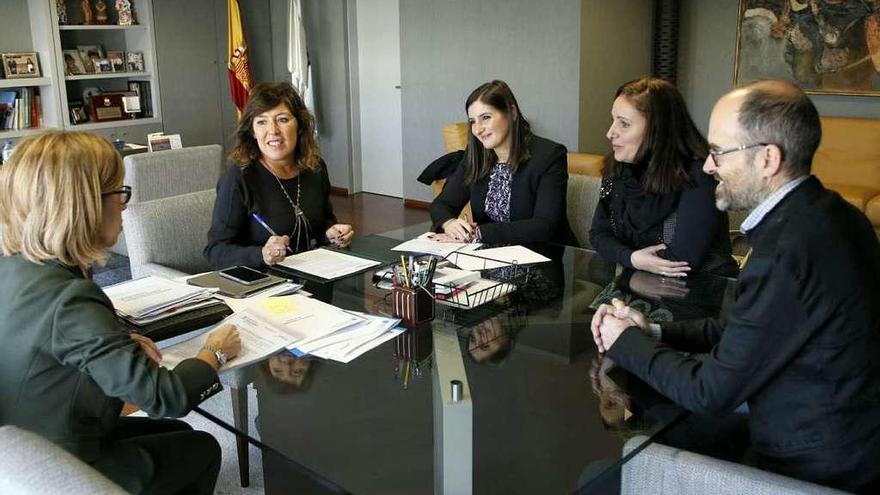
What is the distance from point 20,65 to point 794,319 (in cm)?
610

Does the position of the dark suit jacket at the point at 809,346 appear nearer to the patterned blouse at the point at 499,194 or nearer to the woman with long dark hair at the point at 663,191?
the woman with long dark hair at the point at 663,191

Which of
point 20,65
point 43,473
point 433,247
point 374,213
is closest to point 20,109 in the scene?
point 20,65

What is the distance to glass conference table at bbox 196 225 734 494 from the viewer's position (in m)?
1.40

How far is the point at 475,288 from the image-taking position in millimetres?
2178

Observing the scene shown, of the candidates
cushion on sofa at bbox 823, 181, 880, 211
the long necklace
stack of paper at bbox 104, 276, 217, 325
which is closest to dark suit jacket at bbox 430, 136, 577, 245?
the long necklace

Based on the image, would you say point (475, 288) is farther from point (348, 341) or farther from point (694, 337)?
point (694, 337)

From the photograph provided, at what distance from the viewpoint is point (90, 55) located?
6.44 metres

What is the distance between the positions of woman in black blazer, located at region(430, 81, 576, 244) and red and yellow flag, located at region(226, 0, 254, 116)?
4630 millimetres

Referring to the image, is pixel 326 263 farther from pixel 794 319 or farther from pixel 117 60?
pixel 117 60

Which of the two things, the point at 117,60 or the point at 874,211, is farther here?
the point at 117,60

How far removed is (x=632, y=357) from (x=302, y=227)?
1.55 metres

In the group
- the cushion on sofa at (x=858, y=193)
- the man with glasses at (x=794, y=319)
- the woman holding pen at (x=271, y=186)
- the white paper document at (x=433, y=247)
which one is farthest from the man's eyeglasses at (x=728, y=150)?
the cushion on sofa at (x=858, y=193)

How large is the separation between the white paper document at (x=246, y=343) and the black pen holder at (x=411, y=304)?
0.93 feet

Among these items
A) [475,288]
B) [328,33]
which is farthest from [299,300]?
[328,33]
